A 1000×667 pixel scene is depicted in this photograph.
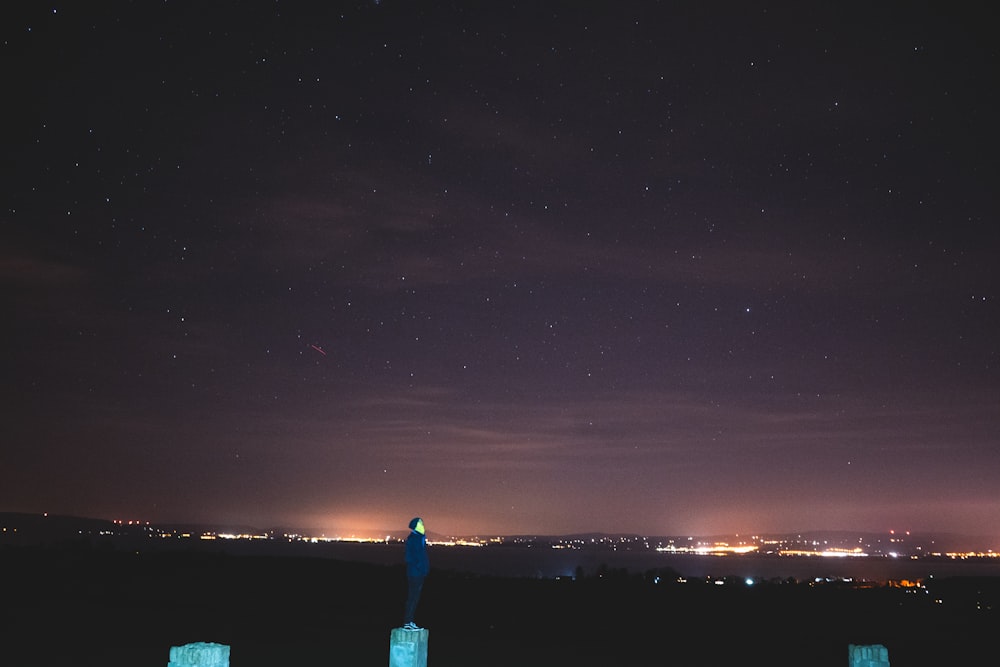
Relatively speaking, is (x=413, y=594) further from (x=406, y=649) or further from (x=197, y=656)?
(x=197, y=656)

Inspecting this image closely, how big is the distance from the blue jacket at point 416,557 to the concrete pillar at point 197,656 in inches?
227

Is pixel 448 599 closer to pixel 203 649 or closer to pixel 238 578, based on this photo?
pixel 238 578

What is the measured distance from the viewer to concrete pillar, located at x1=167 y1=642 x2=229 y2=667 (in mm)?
5230

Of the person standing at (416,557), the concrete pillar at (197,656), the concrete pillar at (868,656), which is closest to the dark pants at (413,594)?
the person standing at (416,557)

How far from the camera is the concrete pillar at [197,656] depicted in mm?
5230

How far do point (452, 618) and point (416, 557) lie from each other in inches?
701

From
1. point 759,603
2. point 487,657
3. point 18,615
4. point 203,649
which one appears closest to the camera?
point 203,649

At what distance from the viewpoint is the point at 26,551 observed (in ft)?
162

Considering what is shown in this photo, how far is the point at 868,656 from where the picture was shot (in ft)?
20.5

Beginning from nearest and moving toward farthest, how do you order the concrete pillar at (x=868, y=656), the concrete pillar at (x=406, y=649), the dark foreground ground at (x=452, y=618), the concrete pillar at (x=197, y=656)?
the concrete pillar at (x=197, y=656) → the concrete pillar at (x=868, y=656) → the concrete pillar at (x=406, y=649) → the dark foreground ground at (x=452, y=618)

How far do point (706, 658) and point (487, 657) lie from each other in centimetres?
531

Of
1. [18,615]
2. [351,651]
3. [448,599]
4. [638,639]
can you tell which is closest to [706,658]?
[638,639]

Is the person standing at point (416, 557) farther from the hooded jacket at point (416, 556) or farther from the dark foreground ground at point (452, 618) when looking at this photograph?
the dark foreground ground at point (452, 618)

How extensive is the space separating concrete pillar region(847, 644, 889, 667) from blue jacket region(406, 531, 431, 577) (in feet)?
19.2
